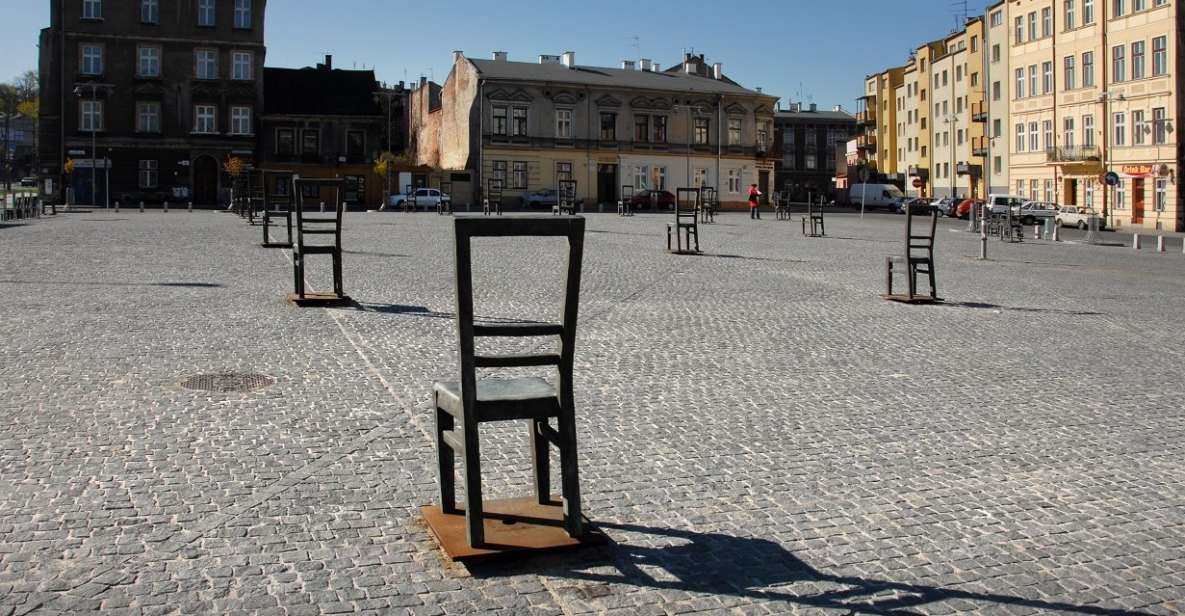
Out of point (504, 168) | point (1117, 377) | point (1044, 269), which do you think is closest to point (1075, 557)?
point (1117, 377)

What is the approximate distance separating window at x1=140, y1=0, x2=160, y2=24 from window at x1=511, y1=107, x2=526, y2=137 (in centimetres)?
2293

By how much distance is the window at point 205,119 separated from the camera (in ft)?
241

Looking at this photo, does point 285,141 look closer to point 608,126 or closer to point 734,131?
point 608,126

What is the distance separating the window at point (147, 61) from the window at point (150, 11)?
63.5 inches

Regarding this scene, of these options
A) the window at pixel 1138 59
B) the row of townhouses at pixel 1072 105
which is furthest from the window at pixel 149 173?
the window at pixel 1138 59

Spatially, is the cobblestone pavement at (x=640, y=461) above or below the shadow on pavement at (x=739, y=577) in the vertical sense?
above

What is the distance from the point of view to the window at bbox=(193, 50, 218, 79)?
7375 centimetres

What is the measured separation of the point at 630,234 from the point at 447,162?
48368 mm

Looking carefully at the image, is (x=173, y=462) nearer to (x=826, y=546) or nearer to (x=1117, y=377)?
(x=826, y=546)

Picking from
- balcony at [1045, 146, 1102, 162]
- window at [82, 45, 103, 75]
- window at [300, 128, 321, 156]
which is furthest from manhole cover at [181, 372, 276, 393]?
window at [82, 45, 103, 75]

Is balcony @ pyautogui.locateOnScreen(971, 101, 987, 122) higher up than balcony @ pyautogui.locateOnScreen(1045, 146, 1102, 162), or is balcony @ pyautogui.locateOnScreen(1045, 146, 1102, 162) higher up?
balcony @ pyautogui.locateOnScreen(971, 101, 987, 122)

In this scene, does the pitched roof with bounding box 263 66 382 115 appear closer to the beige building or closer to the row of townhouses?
the beige building

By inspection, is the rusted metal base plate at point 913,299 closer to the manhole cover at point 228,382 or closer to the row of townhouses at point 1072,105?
the manhole cover at point 228,382

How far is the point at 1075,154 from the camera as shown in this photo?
61156 millimetres
